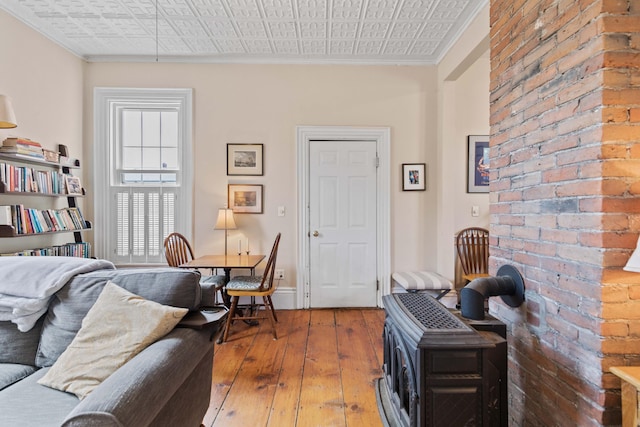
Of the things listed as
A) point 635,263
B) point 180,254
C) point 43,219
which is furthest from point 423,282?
point 43,219

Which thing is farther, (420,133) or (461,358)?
(420,133)

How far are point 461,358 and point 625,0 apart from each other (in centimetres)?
154

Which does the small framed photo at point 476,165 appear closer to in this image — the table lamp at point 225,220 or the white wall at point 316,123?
the white wall at point 316,123

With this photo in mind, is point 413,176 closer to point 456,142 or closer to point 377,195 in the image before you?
point 377,195

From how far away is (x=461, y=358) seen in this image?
4.50 feet

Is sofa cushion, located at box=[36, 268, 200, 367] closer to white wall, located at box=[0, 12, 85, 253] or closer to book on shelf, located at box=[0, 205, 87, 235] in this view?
book on shelf, located at box=[0, 205, 87, 235]

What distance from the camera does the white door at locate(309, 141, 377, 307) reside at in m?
3.73

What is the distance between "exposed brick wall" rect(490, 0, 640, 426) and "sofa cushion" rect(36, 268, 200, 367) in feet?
5.49

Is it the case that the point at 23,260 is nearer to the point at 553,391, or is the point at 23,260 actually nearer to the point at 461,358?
the point at 461,358

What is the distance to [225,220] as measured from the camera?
3.47 meters

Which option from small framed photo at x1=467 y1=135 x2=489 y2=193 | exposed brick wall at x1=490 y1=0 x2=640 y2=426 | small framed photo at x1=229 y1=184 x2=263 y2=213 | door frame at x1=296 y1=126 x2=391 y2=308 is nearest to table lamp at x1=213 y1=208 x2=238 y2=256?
small framed photo at x1=229 y1=184 x2=263 y2=213

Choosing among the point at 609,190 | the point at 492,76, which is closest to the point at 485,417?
the point at 609,190

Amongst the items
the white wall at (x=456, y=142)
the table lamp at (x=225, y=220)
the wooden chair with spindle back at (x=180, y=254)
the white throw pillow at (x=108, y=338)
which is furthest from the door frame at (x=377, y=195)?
the white throw pillow at (x=108, y=338)

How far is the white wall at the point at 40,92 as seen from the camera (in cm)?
278
